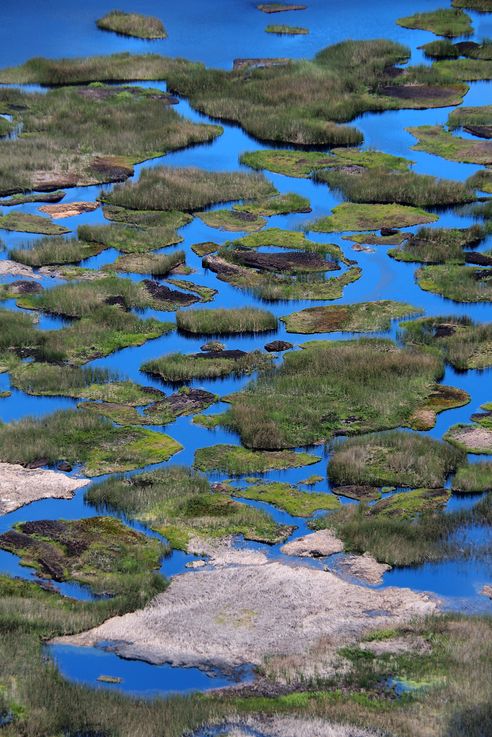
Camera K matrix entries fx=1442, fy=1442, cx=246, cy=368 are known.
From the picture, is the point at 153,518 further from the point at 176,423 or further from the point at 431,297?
the point at 431,297

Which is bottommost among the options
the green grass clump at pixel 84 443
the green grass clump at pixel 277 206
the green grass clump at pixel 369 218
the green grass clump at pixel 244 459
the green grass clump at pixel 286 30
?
the green grass clump at pixel 244 459

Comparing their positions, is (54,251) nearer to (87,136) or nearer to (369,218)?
(369,218)

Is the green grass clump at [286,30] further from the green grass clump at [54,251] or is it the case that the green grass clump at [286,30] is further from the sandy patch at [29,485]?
the sandy patch at [29,485]

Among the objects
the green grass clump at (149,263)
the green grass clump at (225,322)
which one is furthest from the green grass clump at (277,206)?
the green grass clump at (225,322)

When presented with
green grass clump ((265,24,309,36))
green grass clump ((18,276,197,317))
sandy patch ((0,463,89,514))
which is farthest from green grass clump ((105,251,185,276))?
green grass clump ((265,24,309,36))

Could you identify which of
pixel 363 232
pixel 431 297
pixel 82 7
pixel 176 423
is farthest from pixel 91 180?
pixel 82 7

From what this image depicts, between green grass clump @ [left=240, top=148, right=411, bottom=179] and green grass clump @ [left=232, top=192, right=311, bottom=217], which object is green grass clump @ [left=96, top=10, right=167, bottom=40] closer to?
green grass clump @ [left=240, top=148, right=411, bottom=179]
